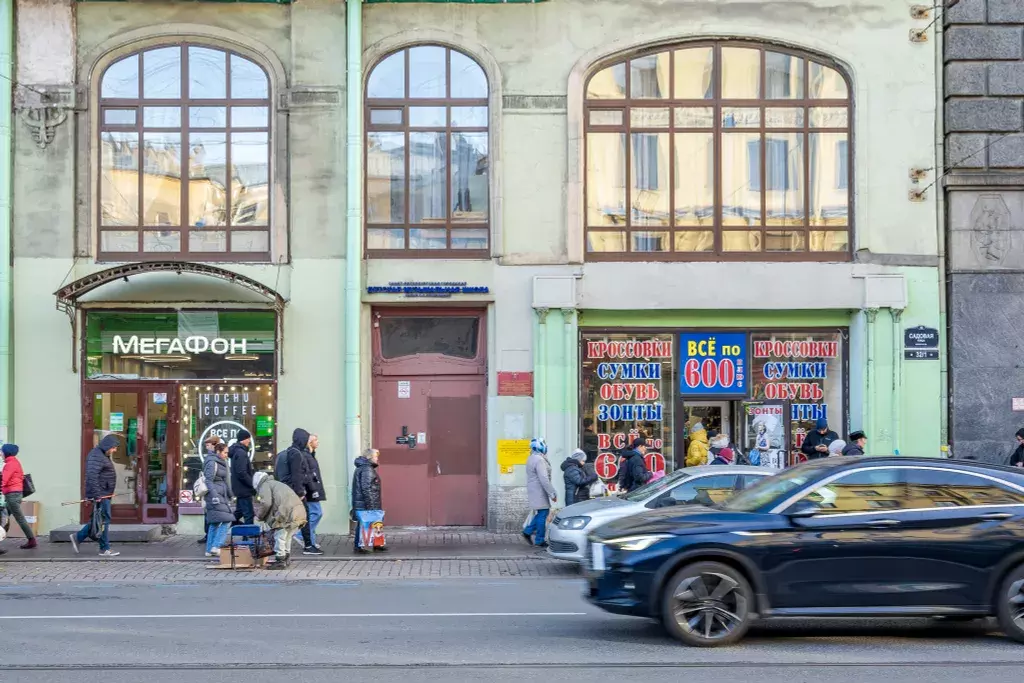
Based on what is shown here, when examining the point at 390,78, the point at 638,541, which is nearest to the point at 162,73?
the point at 390,78

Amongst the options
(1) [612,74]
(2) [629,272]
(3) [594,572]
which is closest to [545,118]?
(1) [612,74]

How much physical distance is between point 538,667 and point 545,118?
1262cm

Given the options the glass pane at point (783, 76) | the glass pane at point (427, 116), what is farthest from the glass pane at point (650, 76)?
the glass pane at point (427, 116)

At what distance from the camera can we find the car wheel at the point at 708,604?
965 centimetres

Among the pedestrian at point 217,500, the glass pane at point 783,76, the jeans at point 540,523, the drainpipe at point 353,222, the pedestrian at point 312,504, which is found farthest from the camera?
the glass pane at point 783,76

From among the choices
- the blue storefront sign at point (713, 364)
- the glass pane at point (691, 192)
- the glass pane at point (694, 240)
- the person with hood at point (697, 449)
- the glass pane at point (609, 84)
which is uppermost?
the glass pane at point (609, 84)

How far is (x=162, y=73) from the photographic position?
20.2 m

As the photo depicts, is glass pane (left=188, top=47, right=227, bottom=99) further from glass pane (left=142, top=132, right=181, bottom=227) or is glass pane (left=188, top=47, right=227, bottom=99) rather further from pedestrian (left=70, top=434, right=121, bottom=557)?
pedestrian (left=70, top=434, right=121, bottom=557)

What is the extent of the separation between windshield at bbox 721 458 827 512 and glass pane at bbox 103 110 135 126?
1318 cm

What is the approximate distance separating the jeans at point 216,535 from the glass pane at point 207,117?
22.3 feet

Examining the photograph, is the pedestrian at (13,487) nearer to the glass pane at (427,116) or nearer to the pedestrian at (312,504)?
the pedestrian at (312,504)

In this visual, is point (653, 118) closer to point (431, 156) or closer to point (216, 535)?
point (431, 156)

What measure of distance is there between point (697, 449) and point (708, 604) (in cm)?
988

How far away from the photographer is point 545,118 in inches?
791
